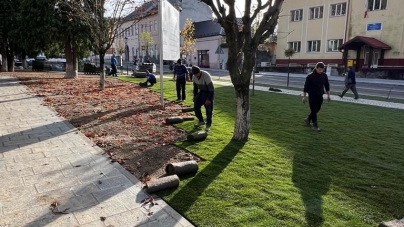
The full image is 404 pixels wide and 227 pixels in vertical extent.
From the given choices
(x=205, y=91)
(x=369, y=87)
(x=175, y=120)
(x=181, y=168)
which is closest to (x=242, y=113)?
(x=205, y=91)

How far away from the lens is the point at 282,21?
41719mm

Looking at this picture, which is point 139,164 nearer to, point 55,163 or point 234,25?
point 55,163

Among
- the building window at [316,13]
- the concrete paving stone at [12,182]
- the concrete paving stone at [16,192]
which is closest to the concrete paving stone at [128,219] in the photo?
the concrete paving stone at [16,192]

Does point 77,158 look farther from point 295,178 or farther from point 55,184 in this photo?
point 295,178

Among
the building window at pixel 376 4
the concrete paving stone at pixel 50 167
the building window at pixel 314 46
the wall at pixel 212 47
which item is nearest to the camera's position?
the concrete paving stone at pixel 50 167

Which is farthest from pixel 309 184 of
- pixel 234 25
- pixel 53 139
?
pixel 53 139

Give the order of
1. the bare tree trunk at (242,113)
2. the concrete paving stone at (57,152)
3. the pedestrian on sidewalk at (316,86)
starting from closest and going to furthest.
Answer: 1. the concrete paving stone at (57,152)
2. the bare tree trunk at (242,113)
3. the pedestrian on sidewalk at (316,86)

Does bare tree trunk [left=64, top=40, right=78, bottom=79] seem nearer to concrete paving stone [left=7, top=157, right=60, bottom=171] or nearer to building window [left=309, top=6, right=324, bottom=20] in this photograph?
concrete paving stone [left=7, top=157, right=60, bottom=171]

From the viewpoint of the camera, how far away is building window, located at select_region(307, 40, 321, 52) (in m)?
36.7

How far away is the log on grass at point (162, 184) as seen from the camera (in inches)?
168

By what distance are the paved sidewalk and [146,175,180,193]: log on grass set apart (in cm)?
13

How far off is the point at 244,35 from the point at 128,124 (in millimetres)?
3985

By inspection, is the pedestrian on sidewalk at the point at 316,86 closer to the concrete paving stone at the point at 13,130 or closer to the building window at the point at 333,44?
the concrete paving stone at the point at 13,130

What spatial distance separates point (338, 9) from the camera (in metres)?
34.5
